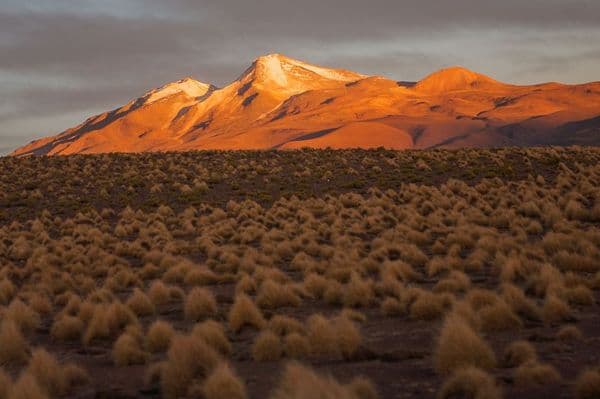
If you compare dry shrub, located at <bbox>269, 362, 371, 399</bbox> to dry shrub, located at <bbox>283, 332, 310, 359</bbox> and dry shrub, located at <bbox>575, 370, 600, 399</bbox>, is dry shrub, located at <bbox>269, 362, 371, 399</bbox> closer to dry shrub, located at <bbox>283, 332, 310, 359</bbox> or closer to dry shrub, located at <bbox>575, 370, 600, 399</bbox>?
dry shrub, located at <bbox>575, 370, 600, 399</bbox>

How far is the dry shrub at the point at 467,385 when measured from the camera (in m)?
7.88

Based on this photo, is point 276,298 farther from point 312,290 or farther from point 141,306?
point 141,306

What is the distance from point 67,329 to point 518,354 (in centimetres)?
797

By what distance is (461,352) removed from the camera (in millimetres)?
9188

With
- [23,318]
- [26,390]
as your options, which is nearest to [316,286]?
[23,318]

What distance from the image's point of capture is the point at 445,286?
14500 mm

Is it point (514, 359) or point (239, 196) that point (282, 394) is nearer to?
point (514, 359)

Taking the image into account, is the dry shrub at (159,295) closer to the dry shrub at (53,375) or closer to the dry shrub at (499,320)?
the dry shrub at (53,375)

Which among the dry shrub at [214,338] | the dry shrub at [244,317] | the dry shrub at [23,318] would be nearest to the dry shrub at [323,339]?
the dry shrub at [214,338]

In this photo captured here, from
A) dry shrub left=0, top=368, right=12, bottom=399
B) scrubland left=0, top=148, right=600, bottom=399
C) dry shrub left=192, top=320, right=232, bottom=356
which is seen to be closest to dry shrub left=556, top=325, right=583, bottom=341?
scrubland left=0, top=148, right=600, bottom=399

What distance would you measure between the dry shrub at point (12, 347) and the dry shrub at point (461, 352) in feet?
21.9

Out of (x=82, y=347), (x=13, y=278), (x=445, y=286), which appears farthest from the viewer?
(x=13, y=278)

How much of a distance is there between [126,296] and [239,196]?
73.6 feet

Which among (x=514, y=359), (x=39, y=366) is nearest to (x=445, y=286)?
(x=514, y=359)
